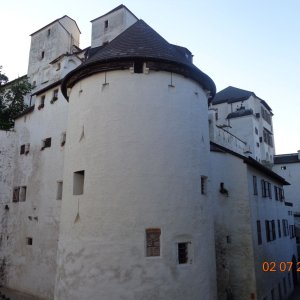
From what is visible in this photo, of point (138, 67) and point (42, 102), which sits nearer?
point (138, 67)

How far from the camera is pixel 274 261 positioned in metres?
20.8

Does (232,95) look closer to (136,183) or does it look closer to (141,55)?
(141,55)

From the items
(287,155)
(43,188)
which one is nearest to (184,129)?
(43,188)

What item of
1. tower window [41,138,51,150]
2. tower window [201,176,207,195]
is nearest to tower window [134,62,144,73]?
tower window [201,176,207,195]

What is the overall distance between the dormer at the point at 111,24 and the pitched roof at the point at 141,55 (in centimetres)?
1939

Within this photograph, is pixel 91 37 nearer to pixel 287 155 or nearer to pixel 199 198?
pixel 199 198

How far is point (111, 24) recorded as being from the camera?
33.7m

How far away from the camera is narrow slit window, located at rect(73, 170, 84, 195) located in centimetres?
1275

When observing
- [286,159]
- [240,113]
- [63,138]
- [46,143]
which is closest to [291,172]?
[286,159]

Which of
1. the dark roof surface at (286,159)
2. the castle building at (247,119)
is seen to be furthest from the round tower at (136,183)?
the dark roof surface at (286,159)

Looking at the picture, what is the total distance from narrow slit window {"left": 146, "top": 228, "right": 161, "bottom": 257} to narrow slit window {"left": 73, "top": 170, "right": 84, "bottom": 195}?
11.7 feet

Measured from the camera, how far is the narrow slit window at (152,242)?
36.8ft

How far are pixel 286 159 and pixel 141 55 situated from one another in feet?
127
